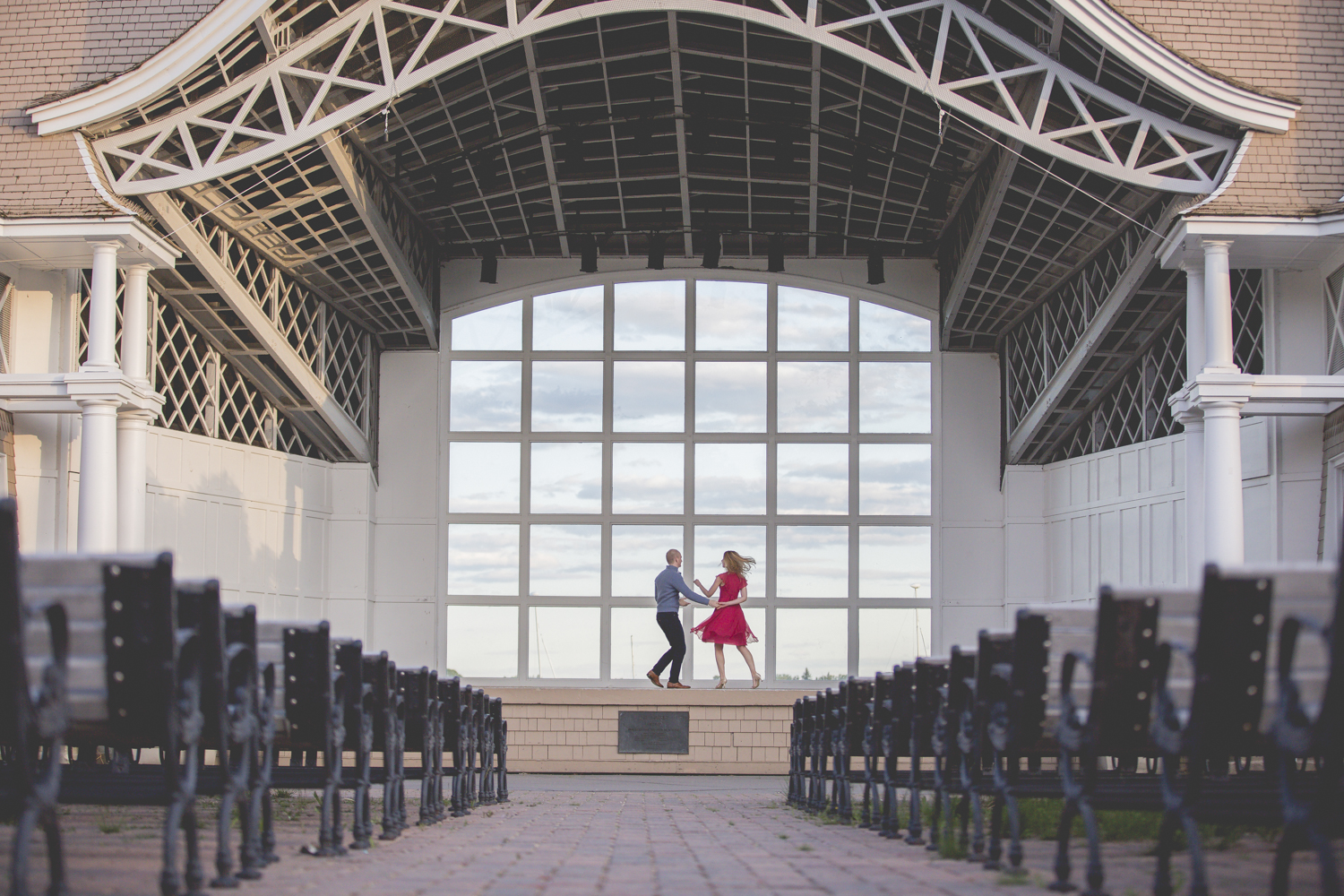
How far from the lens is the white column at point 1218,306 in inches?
453

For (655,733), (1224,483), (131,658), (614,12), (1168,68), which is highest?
(614,12)

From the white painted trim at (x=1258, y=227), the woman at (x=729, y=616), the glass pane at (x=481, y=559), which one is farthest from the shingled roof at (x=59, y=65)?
the glass pane at (x=481, y=559)

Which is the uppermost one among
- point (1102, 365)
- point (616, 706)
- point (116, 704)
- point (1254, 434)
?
point (1102, 365)

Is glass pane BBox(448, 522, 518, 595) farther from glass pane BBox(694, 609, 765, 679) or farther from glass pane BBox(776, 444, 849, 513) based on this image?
glass pane BBox(776, 444, 849, 513)

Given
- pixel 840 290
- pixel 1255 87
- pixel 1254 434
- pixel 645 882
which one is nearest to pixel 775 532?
pixel 840 290

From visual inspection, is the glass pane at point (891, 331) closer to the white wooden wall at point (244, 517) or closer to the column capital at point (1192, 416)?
the white wooden wall at point (244, 517)

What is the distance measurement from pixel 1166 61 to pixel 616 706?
8.63 m

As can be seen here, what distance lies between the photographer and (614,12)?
12.6 metres

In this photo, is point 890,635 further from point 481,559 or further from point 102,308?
point 102,308

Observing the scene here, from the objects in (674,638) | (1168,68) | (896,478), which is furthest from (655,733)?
(1168,68)

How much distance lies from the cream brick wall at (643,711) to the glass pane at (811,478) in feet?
18.9

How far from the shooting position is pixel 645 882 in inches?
156

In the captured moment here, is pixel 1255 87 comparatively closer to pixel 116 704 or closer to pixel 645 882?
pixel 645 882

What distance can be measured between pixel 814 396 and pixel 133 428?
35.2 feet
